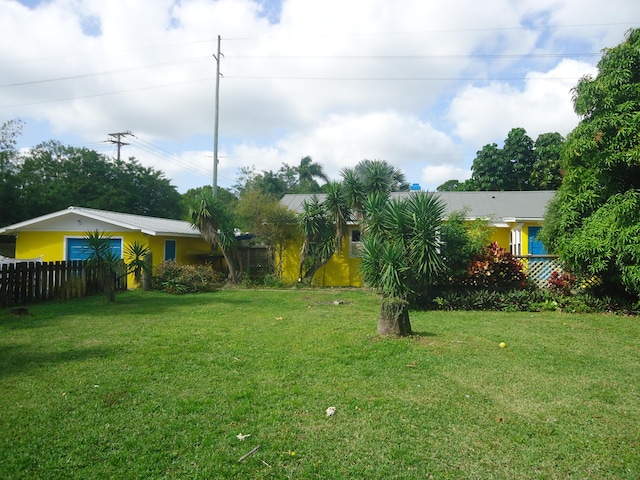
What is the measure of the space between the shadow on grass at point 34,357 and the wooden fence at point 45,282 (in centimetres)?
485

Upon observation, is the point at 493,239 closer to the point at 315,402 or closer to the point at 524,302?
the point at 524,302

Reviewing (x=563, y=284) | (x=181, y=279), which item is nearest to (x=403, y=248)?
(x=563, y=284)

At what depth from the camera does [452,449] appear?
11.3ft

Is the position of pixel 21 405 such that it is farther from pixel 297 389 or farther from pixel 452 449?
pixel 452 449

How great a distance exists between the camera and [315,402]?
434cm

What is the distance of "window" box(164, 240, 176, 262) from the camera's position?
1711 centimetres

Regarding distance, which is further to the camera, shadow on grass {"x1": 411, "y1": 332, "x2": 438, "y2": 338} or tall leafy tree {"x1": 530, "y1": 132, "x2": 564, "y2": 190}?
tall leafy tree {"x1": 530, "y1": 132, "x2": 564, "y2": 190}

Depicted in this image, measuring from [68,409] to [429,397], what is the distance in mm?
3512

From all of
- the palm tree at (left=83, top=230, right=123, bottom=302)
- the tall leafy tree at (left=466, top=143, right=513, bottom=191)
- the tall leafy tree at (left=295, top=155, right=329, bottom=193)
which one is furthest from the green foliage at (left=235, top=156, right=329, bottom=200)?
the palm tree at (left=83, top=230, right=123, bottom=302)

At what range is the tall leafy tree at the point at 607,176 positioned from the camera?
9.01 metres

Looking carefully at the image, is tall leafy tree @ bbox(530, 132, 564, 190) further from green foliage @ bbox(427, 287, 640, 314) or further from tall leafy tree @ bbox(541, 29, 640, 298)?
green foliage @ bbox(427, 287, 640, 314)

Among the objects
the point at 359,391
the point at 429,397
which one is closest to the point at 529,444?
the point at 429,397

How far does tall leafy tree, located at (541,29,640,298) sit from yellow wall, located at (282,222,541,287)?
676 centimetres

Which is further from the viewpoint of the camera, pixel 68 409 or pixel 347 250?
pixel 347 250
